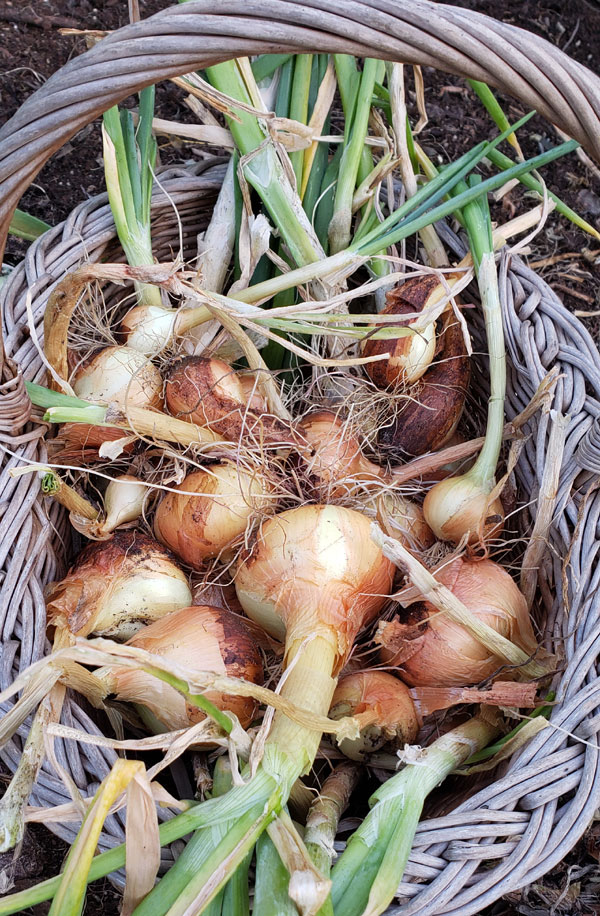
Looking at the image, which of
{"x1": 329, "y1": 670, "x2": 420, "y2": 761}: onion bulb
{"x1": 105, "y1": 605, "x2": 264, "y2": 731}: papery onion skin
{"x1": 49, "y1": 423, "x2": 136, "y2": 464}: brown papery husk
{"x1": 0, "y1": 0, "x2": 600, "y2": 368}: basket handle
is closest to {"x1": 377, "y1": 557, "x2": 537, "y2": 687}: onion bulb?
{"x1": 329, "y1": 670, "x2": 420, "y2": 761}: onion bulb

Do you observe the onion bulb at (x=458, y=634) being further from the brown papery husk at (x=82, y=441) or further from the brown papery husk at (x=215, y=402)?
the brown papery husk at (x=82, y=441)

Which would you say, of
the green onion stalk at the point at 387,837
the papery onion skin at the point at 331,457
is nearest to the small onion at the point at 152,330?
the papery onion skin at the point at 331,457

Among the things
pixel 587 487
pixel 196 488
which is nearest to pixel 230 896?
pixel 196 488

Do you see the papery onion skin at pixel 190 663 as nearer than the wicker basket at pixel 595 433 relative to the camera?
No

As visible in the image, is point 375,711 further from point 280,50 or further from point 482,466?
point 280,50

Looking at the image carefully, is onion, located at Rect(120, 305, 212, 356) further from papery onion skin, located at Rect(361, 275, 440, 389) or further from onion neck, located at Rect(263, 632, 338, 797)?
onion neck, located at Rect(263, 632, 338, 797)

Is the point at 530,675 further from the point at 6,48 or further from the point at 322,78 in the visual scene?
the point at 6,48
